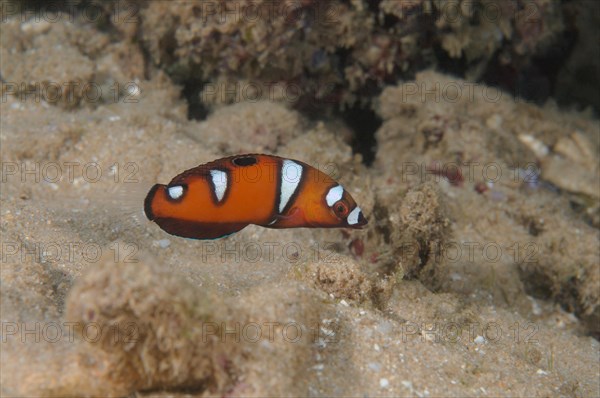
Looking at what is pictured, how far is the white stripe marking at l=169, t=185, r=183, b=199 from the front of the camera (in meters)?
2.80

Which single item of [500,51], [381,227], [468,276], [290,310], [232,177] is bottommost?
[468,276]

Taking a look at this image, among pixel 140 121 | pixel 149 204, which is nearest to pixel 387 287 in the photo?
pixel 149 204

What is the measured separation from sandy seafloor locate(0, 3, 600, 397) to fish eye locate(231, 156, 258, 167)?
654 mm

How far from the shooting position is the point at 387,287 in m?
3.32

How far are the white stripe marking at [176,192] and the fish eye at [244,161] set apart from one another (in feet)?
1.08

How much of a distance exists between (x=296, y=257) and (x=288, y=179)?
1370mm

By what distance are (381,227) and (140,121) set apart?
2.81 m

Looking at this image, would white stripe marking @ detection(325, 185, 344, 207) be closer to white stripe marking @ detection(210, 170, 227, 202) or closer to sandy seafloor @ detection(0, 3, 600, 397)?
sandy seafloor @ detection(0, 3, 600, 397)

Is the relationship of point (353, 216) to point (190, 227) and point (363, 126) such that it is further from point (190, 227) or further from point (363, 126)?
point (363, 126)

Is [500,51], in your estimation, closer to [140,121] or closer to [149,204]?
[140,121]

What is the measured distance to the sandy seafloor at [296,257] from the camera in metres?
2.21

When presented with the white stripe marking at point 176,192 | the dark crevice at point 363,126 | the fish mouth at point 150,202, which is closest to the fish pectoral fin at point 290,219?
the white stripe marking at point 176,192

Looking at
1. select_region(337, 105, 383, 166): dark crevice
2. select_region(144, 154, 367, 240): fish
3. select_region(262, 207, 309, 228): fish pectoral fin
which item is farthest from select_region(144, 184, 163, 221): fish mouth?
select_region(337, 105, 383, 166): dark crevice

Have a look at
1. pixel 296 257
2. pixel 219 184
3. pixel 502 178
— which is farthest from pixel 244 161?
pixel 502 178
